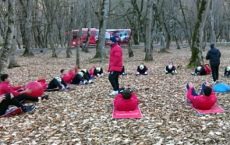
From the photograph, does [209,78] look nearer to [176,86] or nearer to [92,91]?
[176,86]

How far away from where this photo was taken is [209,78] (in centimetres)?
1259

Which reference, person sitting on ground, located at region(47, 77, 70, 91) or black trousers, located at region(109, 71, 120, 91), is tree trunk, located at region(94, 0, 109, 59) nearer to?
person sitting on ground, located at region(47, 77, 70, 91)

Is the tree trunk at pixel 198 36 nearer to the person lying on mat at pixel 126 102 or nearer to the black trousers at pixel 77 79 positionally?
the black trousers at pixel 77 79

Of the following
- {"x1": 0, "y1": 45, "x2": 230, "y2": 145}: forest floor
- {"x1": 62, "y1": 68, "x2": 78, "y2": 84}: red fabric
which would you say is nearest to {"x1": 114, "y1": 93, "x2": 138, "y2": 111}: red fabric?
{"x1": 0, "y1": 45, "x2": 230, "y2": 145}: forest floor

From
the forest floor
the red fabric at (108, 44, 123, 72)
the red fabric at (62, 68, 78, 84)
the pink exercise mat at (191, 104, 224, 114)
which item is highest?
the red fabric at (108, 44, 123, 72)

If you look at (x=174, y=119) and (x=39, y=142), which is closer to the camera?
(x=39, y=142)

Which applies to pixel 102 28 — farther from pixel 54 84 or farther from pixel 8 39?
pixel 54 84

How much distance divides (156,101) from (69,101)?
297 centimetres

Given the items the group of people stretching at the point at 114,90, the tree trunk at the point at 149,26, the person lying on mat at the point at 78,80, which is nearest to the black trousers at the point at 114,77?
the group of people stretching at the point at 114,90

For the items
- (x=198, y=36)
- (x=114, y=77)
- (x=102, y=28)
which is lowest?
(x=114, y=77)

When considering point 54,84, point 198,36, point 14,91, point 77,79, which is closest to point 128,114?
point 14,91

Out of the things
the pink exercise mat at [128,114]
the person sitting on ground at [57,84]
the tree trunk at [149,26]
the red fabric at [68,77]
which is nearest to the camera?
the pink exercise mat at [128,114]

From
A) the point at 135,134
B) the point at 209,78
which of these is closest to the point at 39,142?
the point at 135,134

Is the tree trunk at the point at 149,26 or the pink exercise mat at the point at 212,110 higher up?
the tree trunk at the point at 149,26
